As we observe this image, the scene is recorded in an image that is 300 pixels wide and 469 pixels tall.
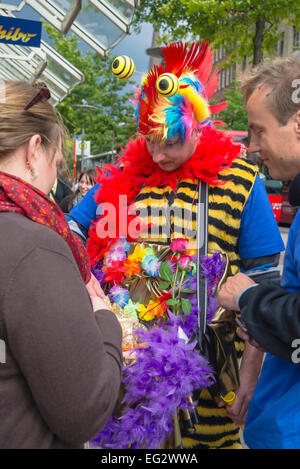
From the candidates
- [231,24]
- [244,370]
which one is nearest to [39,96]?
[244,370]

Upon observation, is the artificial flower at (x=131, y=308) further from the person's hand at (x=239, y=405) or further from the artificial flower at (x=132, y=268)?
the person's hand at (x=239, y=405)

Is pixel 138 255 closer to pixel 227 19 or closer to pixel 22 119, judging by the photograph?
pixel 22 119

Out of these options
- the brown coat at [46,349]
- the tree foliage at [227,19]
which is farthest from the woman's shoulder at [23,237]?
the tree foliage at [227,19]

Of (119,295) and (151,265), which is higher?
(151,265)

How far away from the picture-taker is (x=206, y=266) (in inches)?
73.4

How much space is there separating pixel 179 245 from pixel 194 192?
0.26 m

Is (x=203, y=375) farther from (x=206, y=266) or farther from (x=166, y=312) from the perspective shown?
(x=206, y=266)

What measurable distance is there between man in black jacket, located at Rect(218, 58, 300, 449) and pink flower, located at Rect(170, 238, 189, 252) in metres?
0.43

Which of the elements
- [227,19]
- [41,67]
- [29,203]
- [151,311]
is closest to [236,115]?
[227,19]

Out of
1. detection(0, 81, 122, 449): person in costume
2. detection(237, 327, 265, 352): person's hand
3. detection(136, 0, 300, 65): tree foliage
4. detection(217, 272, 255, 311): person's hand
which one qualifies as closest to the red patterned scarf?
detection(0, 81, 122, 449): person in costume

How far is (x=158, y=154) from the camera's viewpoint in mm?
2027

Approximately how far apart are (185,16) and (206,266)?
1092 centimetres

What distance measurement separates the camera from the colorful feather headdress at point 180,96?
195cm

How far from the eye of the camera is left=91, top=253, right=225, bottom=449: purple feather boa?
1628mm
